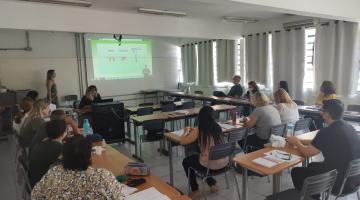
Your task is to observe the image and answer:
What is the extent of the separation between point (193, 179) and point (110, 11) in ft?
14.9

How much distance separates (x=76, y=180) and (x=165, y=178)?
2600 mm

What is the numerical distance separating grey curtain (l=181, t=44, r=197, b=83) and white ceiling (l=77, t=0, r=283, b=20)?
286cm

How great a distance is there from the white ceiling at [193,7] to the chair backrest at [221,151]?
2.76m

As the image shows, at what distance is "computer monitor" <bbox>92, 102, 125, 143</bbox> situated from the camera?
5.11 meters

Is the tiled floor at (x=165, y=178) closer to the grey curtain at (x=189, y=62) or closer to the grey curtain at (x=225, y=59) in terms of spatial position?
the grey curtain at (x=225, y=59)

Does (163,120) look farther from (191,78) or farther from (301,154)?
(191,78)

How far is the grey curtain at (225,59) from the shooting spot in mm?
8672

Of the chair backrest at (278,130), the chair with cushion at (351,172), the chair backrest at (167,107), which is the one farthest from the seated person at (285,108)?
the chair backrest at (167,107)

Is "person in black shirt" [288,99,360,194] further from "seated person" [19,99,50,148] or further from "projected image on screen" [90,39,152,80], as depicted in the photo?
"projected image on screen" [90,39,152,80]

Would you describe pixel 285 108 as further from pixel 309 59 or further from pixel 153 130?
pixel 309 59

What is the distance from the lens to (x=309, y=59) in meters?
6.79

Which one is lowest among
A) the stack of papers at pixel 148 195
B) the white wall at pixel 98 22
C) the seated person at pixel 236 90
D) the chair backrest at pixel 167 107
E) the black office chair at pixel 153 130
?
the black office chair at pixel 153 130

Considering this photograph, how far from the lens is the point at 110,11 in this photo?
6176 mm

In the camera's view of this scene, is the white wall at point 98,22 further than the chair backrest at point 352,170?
Yes
